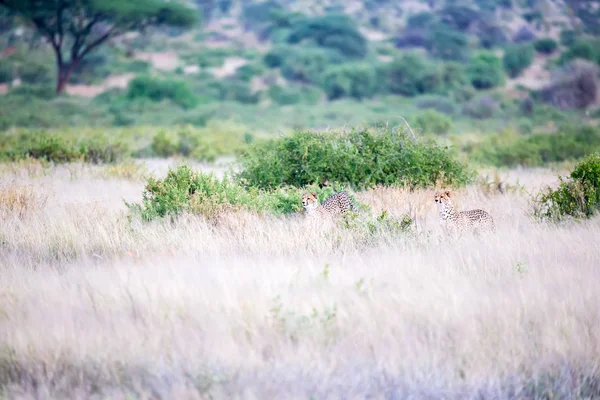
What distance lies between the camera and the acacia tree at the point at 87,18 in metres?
37.1

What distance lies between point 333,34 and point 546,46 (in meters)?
14.8

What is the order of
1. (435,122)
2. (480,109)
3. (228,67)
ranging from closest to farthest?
(435,122) → (480,109) → (228,67)

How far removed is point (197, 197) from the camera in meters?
8.00

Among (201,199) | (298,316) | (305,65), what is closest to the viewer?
(298,316)

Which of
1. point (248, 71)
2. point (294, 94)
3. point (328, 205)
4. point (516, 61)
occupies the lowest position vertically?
point (294, 94)

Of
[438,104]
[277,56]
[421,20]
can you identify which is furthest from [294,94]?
[421,20]

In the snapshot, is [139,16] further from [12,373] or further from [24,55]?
[12,373]

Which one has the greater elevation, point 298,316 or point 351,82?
point 298,316

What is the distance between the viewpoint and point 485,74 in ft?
140

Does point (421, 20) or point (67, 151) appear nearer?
point (67, 151)

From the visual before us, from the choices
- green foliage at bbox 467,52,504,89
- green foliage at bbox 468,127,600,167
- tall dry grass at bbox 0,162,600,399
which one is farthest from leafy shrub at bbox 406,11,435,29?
tall dry grass at bbox 0,162,600,399

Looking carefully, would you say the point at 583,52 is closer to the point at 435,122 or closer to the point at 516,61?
the point at 516,61

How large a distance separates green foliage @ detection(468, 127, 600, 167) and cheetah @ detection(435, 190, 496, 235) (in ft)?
32.1

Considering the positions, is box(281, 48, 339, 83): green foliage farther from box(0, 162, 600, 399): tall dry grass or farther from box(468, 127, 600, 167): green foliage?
box(0, 162, 600, 399): tall dry grass
